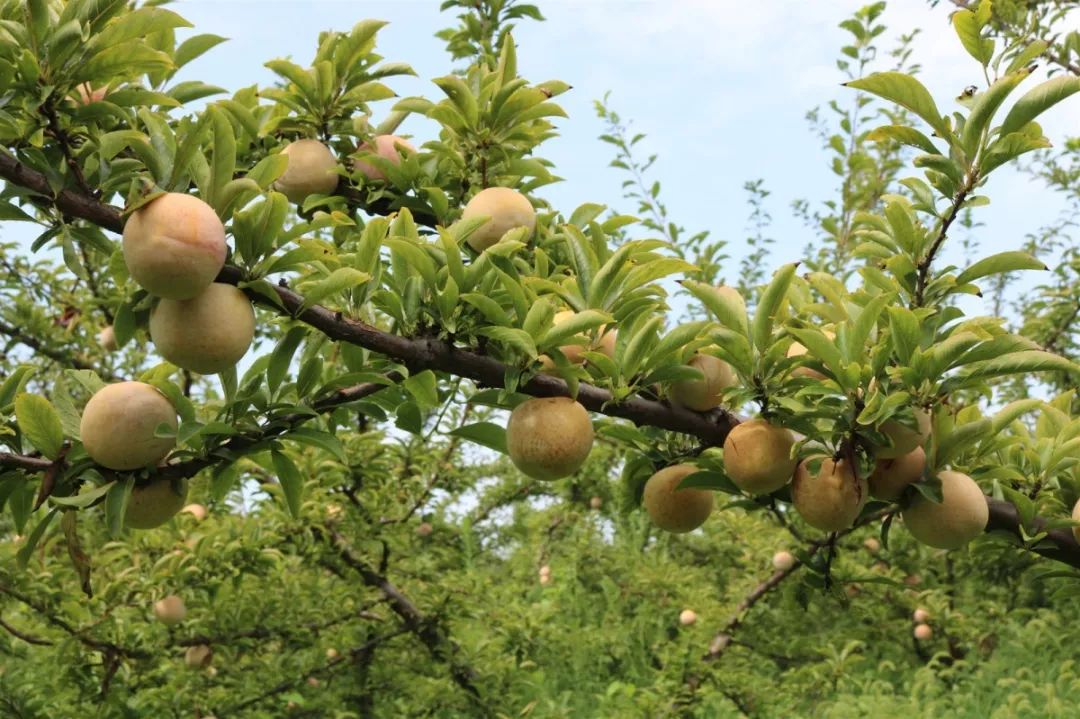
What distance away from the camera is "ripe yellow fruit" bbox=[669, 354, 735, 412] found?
146 centimetres

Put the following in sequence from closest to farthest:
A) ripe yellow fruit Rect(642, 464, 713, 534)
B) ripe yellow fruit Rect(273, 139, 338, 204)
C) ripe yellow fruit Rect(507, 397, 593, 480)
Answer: ripe yellow fruit Rect(507, 397, 593, 480) < ripe yellow fruit Rect(642, 464, 713, 534) < ripe yellow fruit Rect(273, 139, 338, 204)

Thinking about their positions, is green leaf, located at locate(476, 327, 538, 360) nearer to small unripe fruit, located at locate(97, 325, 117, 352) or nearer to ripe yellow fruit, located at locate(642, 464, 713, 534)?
ripe yellow fruit, located at locate(642, 464, 713, 534)

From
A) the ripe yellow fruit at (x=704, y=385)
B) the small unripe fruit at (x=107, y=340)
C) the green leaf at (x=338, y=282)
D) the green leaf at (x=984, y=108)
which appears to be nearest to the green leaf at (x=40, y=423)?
the green leaf at (x=338, y=282)

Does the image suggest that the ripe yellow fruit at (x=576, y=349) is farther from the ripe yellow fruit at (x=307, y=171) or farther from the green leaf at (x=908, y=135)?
the ripe yellow fruit at (x=307, y=171)

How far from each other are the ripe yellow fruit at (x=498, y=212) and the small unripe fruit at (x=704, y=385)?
1.33 feet

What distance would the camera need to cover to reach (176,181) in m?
1.22

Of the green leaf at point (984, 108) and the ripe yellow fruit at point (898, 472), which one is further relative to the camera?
the ripe yellow fruit at point (898, 472)

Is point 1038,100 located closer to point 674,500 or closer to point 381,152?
point 674,500

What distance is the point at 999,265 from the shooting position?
1.46 m

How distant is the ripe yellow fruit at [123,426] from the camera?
4.30 feet

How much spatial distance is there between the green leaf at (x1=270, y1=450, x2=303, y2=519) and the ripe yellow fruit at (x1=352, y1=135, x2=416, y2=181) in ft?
2.22

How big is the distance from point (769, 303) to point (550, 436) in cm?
38

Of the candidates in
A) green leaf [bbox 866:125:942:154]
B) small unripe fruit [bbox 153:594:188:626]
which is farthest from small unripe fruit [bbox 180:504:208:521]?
green leaf [bbox 866:125:942:154]

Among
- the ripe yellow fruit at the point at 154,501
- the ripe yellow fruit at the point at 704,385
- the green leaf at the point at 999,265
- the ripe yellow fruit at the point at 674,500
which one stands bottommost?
the ripe yellow fruit at the point at 154,501
